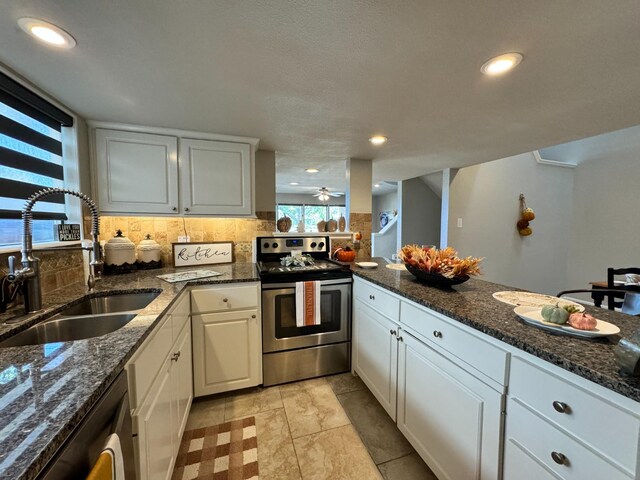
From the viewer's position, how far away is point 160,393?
3.77 feet

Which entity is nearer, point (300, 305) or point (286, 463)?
point (286, 463)

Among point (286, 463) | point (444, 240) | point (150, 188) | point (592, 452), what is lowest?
point (286, 463)

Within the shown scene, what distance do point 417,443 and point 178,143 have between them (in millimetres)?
2561

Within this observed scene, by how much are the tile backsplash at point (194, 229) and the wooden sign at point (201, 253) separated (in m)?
0.07

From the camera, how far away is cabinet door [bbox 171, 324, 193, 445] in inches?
55.5

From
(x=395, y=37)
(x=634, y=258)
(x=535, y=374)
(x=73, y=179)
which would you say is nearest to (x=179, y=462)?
(x=535, y=374)

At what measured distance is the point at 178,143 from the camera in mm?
2074

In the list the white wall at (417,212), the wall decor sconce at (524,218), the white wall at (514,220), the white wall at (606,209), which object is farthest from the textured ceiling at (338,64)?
the white wall at (606,209)

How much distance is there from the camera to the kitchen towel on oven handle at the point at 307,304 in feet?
6.60

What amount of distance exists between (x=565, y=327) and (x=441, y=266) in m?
0.64

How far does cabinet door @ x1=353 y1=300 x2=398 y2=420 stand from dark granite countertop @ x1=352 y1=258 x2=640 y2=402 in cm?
32

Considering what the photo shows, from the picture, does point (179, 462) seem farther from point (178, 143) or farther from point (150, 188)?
point (178, 143)

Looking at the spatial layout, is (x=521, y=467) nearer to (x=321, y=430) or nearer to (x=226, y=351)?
(x=321, y=430)

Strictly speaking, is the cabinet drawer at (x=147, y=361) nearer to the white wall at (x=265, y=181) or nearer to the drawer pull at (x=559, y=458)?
the drawer pull at (x=559, y=458)
